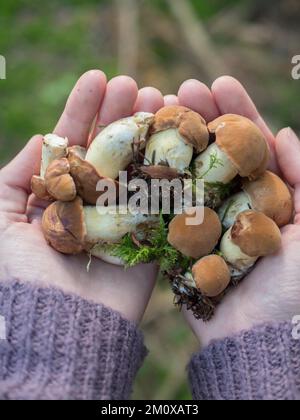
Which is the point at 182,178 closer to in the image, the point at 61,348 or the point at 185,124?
the point at 185,124

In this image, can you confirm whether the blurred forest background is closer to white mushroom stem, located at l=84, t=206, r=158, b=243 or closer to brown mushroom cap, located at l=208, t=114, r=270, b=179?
white mushroom stem, located at l=84, t=206, r=158, b=243

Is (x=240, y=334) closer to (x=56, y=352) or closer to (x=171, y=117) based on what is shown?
(x=56, y=352)

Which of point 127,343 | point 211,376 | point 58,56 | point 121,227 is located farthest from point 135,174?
point 58,56

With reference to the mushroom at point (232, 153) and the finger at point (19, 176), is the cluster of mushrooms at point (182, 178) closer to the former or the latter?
the mushroom at point (232, 153)

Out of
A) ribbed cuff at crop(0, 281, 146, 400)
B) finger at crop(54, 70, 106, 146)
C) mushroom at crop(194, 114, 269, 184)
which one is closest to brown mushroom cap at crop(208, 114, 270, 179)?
mushroom at crop(194, 114, 269, 184)

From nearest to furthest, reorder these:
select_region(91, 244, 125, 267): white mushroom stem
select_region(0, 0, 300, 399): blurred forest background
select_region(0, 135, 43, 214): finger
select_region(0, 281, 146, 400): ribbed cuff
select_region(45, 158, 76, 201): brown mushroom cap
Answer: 1. select_region(0, 281, 146, 400): ribbed cuff
2. select_region(45, 158, 76, 201): brown mushroom cap
3. select_region(91, 244, 125, 267): white mushroom stem
4. select_region(0, 135, 43, 214): finger
5. select_region(0, 0, 300, 399): blurred forest background

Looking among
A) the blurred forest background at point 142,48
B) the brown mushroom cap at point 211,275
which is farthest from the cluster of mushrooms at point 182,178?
the blurred forest background at point 142,48
